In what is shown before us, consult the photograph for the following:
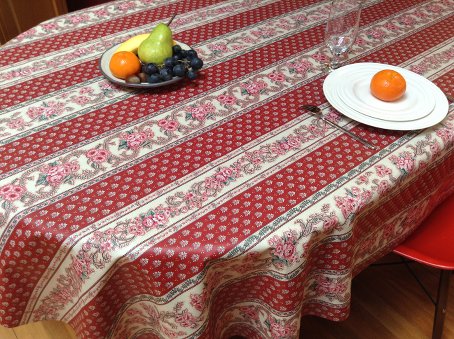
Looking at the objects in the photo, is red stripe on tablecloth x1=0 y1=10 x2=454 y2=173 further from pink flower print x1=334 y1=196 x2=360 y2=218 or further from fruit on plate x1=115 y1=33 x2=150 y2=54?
pink flower print x1=334 y1=196 x2=360 y2=218

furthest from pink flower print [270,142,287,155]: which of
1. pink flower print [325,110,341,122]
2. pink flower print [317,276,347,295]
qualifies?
pink flower print [317,276,347,295]

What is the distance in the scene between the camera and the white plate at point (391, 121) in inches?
37.2

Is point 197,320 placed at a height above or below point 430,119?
Answer: below

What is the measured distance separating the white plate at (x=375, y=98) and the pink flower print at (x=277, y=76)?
126mm

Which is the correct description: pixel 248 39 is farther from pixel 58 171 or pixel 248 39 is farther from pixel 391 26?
pixel 58 171

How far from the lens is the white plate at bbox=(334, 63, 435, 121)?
974 mm

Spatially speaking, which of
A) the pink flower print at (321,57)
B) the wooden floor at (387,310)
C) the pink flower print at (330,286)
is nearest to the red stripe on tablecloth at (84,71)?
the pink flower print at (321,57)

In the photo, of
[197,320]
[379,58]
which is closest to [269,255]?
[197,320]

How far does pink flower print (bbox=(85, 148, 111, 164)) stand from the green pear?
280 mm

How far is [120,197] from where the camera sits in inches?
31.3

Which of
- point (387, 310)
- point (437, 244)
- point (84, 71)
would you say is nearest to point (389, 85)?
point (437, 244)

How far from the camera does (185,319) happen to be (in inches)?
30.2

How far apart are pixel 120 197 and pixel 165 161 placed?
12cm

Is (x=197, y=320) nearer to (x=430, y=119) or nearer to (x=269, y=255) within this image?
(x=269, y=255)
